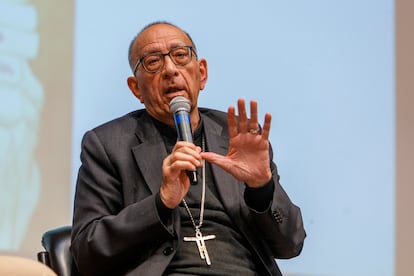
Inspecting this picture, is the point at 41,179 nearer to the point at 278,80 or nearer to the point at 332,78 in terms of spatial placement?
the point at 278,80

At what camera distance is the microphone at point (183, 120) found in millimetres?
2010

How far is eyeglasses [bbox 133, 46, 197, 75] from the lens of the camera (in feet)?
7.65

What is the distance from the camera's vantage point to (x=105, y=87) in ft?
10.4

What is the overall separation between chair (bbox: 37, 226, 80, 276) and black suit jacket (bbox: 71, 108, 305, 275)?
0.50 ft

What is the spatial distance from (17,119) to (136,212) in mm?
Answer: 1063

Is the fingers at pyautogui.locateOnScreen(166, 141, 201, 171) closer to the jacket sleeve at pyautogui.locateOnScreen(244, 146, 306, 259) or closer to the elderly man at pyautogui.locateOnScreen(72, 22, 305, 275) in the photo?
the elderly man at pyautogui.locateOnScreen(72, 22, 305, 275)

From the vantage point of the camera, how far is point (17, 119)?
2.98 m

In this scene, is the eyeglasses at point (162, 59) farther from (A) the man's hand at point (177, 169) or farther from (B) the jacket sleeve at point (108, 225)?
(A) the man's hand at point (177, 169)

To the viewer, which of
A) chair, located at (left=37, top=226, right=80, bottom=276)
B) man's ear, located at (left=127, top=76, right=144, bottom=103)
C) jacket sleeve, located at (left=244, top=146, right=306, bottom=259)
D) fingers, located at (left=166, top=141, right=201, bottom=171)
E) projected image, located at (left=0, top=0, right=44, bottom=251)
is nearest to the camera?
fingers, located at (left=166, top=141, right=201, bottom=171)

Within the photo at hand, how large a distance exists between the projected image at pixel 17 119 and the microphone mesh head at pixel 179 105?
3.31 feet

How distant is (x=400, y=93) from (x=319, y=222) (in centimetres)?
75

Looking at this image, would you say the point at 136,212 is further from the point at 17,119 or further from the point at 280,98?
the point at 280,98

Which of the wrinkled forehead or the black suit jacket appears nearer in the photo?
the black suit jacket

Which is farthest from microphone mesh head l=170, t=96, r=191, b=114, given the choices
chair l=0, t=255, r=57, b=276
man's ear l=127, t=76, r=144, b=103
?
chair l=0, t=255, r=57, b=276
